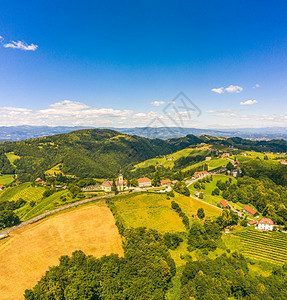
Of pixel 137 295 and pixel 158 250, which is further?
pixel 158 250

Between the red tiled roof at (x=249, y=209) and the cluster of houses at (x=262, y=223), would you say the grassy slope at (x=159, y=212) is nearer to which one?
the cluster of houses at (x=262, y=223)

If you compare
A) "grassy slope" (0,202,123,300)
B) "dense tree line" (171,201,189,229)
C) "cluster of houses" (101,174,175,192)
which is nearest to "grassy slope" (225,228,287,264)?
"dense tree line" (171,201,189,229)

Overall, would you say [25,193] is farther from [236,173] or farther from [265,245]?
[236,173]

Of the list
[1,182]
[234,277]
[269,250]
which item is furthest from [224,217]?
[1,182]

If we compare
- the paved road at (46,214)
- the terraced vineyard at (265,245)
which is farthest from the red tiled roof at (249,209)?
the paved road at (46,214)

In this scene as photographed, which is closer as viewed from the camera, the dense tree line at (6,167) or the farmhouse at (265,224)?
the farmhouse at (265,224)

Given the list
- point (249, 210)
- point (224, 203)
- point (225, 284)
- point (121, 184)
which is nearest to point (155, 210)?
point (121, 184)

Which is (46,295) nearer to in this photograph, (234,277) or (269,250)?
(234,277)

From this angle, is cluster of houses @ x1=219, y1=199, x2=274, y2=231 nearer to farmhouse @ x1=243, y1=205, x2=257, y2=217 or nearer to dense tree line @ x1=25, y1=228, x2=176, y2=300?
farmhouse @ x1=243, y1=205, x2=257, y2=217
